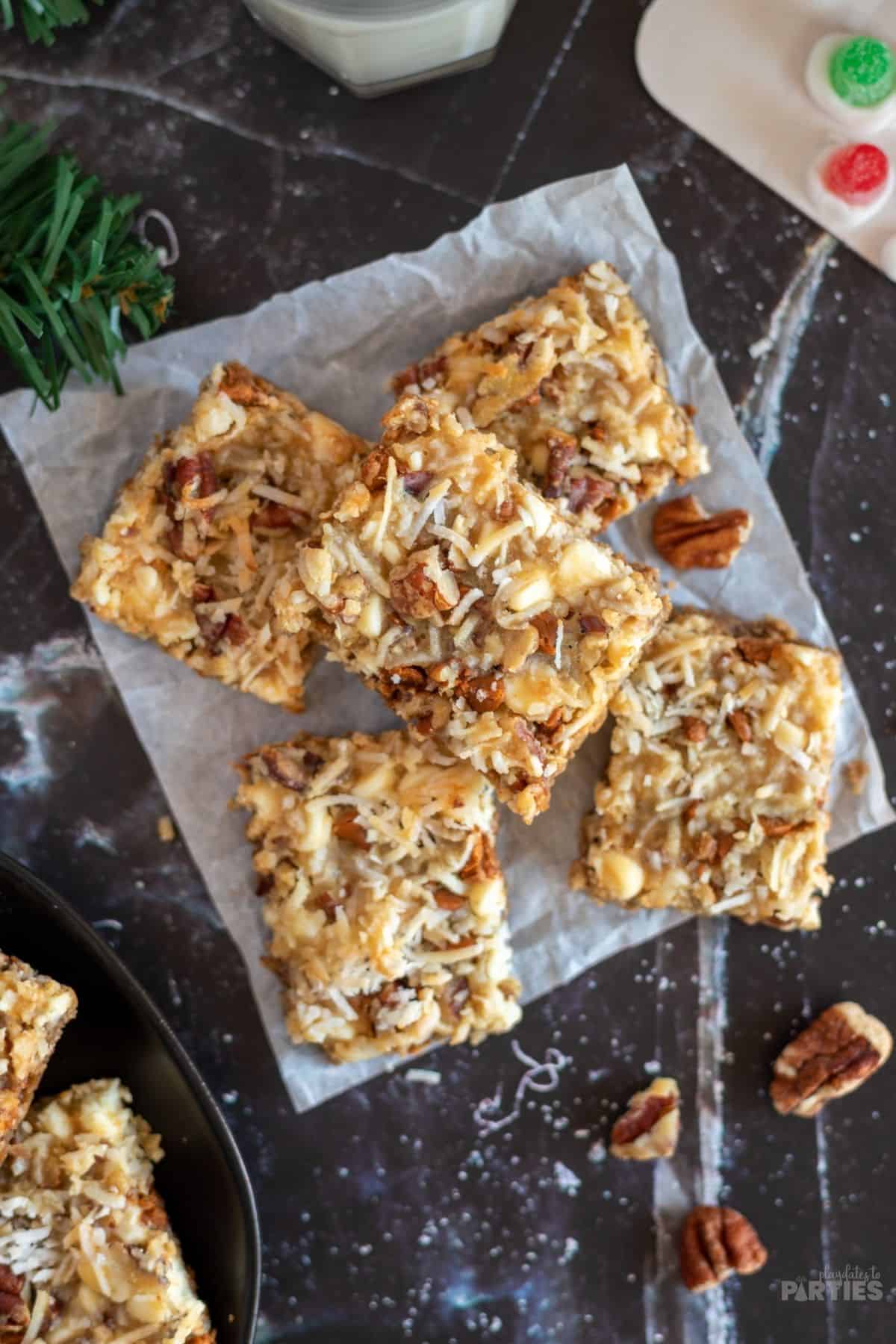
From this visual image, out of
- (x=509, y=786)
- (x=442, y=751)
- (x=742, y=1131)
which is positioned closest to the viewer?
(x=509, y=786)

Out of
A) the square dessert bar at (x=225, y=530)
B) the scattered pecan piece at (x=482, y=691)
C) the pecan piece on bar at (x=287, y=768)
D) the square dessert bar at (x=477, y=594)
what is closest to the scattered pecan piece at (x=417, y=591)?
the square dessert bar at (x=477, y=594)

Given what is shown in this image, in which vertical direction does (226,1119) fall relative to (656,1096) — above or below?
below

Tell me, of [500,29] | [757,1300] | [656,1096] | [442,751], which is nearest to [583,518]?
[442,751]

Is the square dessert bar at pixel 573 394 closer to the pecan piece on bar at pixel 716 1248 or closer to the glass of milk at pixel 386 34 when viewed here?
the glass of milk at pixel 386 34

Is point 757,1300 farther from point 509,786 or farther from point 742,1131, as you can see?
point 509,786

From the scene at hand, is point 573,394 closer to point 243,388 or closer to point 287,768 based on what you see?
point 243,388

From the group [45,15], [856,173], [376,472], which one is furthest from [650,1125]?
[45,15]

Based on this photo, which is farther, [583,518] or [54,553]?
[54,553]
